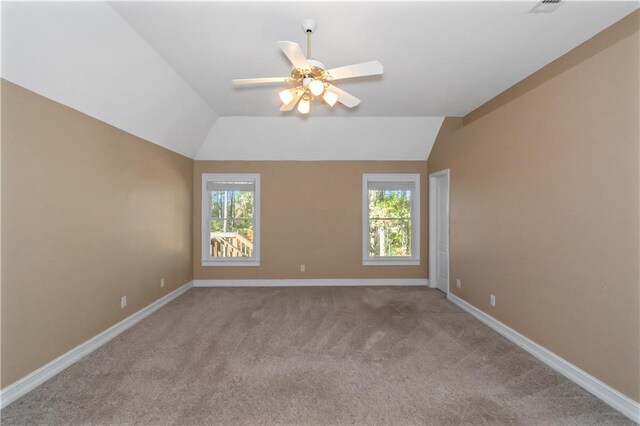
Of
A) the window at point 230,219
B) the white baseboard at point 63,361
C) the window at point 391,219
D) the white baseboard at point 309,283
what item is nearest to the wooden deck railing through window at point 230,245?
the window at point 230,219

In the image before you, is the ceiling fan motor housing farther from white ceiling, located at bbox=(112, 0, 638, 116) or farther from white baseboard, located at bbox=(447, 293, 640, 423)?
white baseboard, located at bbox=(447, 293, 640, 423)

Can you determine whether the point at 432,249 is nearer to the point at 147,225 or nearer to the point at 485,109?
the point at 485,109

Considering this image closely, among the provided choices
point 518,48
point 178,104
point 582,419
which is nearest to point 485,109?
point 518,48

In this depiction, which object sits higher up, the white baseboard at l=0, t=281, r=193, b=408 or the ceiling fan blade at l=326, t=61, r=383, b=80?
the ceiling fan blade at l=326, t=61, r=383, b=80

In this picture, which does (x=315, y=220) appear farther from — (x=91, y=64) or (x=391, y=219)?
(x=91, y=64)

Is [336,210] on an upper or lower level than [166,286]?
upper

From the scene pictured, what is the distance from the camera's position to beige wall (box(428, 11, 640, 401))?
201 centimetres

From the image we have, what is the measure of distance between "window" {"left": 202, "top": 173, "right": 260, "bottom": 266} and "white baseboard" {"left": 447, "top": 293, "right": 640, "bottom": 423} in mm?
3897

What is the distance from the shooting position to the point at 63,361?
2.50 meters

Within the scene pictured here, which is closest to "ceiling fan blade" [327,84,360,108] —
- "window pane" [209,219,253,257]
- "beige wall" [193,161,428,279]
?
"beige wall" [193,161,428,279]

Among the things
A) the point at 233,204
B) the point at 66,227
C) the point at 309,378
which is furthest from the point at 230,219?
the point at 309,378

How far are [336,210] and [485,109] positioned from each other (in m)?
2.82

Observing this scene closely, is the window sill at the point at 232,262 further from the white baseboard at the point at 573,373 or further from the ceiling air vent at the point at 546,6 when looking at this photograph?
the ceiling air vent at the point at 546,6

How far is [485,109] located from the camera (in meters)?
4.12
